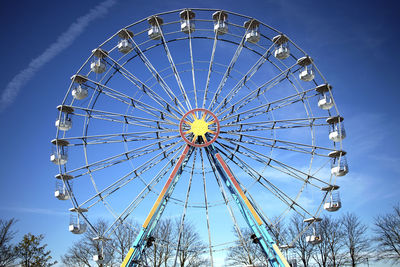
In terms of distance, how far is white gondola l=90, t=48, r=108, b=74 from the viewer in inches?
841

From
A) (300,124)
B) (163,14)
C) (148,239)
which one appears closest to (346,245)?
(300,124)

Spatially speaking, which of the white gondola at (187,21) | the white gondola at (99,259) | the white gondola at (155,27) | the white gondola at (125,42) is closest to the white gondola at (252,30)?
the white gondola at (187,21)

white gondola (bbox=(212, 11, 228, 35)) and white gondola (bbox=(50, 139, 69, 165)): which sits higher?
white gondola (bbox=(212, 11, 228, 35))

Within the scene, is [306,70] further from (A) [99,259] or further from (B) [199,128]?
(A) [99,259]

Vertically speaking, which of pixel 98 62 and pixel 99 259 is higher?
pixel 98 62

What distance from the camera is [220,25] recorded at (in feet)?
71.7

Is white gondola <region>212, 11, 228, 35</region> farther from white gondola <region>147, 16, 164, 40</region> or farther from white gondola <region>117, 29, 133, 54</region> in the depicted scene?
white gondola <region>117, 29, 133, 54</region>

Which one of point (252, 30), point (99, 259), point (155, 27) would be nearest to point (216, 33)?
point (252, 30)

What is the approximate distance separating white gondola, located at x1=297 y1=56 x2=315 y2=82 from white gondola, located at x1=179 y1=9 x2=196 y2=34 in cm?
606

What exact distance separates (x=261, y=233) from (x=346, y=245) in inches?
1124

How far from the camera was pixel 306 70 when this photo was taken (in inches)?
828

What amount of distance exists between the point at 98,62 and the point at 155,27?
145 inches

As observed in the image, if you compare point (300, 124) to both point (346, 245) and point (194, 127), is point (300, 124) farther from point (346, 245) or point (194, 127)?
point (346, 245)

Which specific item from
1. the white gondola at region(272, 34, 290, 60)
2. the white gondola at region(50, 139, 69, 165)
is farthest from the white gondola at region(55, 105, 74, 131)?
the white gondola at region(272, 34, 290, 60)
